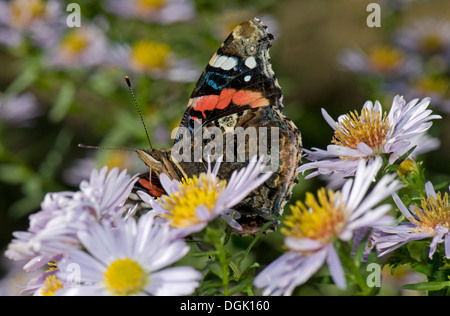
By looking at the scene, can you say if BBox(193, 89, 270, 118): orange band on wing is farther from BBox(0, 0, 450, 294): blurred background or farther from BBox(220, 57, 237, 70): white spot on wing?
BBox(0, 0, 450, 294): blurred background

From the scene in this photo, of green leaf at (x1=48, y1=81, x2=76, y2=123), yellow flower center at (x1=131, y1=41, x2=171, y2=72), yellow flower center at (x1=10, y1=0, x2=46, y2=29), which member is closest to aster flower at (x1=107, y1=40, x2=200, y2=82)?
yellow flower center at (x1=131, y1=41, x2=171, y2=72)

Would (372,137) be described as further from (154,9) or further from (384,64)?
(154,9)

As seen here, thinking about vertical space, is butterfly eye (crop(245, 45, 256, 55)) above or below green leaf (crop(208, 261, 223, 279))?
above

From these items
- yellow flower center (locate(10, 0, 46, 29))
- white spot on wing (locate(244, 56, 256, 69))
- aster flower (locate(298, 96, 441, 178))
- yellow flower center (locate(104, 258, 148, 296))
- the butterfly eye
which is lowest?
yellow flower center (locate(104, 258, 148, 296))

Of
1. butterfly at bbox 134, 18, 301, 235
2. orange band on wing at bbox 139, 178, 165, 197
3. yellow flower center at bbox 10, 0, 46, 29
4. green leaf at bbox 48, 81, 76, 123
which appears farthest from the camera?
yellow flower center at bbox 10, 0, 46, 29

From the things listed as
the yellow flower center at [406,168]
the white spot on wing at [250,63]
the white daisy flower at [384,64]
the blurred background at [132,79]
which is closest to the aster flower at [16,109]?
the blurred background at [132,79]

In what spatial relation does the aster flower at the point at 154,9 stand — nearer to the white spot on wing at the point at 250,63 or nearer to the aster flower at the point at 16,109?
the aster flower at the point at 16,109

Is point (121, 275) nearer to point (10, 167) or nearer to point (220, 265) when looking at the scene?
point (220, 265)

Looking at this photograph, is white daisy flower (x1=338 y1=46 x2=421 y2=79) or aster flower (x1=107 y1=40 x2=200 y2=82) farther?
white daisy flower (x1=338 y1=46 x2=421 y2=79)
